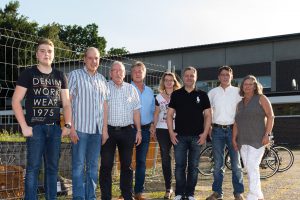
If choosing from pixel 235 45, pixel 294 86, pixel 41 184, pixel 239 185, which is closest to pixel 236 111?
pixel 239 185

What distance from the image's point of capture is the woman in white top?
6805 mm

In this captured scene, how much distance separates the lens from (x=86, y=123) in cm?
550

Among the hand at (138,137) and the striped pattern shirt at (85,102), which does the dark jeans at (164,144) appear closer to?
the hand at (138,137)

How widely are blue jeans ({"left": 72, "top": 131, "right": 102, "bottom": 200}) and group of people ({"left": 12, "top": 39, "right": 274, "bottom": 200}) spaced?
1cm

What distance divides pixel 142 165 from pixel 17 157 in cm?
221

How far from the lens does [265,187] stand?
8.20 metres

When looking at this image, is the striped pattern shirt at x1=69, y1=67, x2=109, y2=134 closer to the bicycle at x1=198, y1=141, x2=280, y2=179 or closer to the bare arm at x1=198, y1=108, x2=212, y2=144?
the bare arm at x1=198, y1=108, x2=212, y2=144

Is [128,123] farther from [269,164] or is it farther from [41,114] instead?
[269,164]

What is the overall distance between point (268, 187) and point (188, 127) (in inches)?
112

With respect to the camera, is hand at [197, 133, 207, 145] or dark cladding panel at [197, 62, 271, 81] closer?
hand at [197, 133, 207, 145]

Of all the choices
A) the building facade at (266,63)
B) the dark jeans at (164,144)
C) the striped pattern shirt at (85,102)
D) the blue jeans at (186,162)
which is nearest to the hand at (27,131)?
the striped pattern shirt at (85,102)

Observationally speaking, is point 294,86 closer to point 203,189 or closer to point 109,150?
point 203,189

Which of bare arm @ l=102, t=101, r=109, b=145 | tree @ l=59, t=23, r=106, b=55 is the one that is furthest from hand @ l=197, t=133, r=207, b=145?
tree @ l=59, t=23, r=106, b=55

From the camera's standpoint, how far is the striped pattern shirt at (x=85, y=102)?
5.50 m
